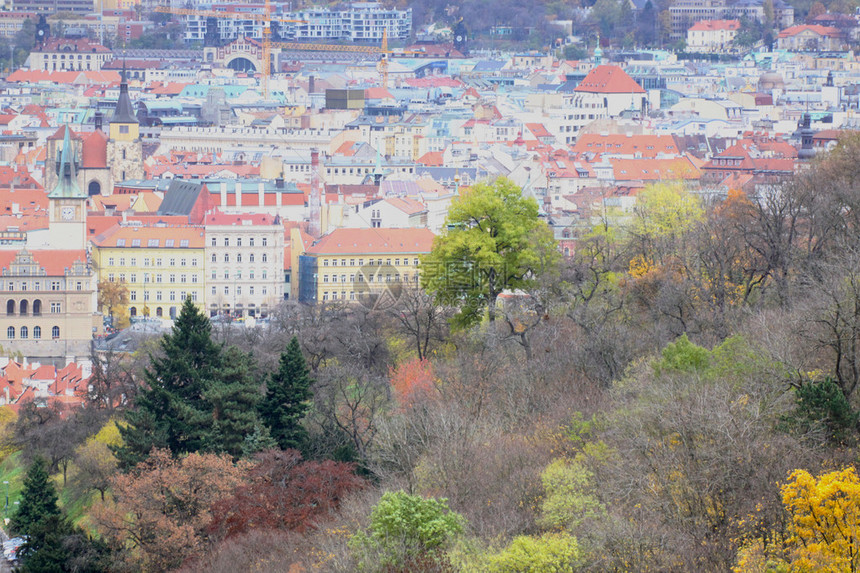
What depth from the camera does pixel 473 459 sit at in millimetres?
23609

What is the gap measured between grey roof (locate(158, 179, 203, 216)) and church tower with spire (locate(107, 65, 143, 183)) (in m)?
14.6

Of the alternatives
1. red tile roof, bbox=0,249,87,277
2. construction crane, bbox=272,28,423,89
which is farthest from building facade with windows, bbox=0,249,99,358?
construction crane, bbox=272,28,423,89

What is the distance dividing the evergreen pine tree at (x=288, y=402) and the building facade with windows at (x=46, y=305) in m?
29.5

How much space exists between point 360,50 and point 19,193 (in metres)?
75.8

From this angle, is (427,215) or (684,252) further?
(427,215)

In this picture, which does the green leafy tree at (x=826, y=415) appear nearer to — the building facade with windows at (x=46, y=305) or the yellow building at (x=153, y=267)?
the building facade with windows at (x=46, y=305)

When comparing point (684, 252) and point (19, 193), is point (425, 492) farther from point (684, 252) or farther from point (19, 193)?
point (19, 193)

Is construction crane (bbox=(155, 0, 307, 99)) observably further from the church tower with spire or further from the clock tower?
the clock tower

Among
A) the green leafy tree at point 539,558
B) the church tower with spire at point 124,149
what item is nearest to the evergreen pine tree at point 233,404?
the green leafy tree at point 539,558

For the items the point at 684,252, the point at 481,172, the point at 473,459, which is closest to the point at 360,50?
the point at 481,172

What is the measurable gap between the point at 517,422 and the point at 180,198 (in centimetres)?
4548

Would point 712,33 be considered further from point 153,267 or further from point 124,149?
point 153,267

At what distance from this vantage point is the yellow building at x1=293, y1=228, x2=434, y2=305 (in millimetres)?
60344

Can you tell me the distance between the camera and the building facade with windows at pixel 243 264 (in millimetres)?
62688
